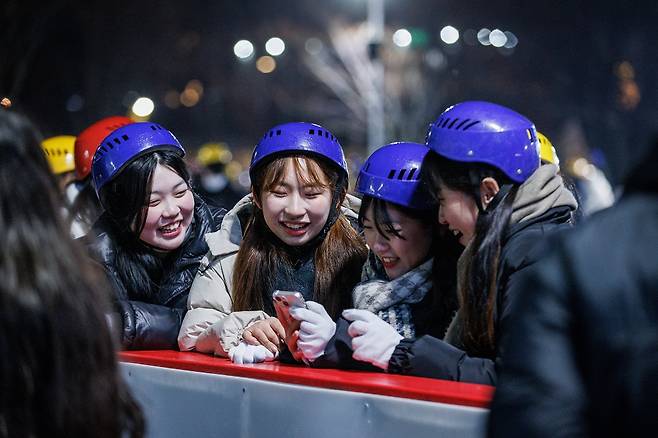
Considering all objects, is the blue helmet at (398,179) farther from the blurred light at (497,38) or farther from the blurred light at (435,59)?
the blurred light at (435,59)

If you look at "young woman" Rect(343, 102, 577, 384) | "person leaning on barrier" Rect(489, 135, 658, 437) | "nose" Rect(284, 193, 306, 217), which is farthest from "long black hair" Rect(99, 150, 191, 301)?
"person leaning on barrier" Rect(489, 135, 658, 437)

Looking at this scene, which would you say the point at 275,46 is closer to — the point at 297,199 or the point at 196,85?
the point at 196,85

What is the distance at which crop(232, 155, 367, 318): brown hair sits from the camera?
16.3ft

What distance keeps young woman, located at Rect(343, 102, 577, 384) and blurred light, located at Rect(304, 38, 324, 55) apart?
144 ft

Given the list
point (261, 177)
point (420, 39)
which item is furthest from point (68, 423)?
point (420, 39)

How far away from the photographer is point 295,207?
16.0ft

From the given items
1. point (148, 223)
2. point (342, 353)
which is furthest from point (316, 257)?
point (342, 353)

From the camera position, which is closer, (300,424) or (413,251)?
(300,424)

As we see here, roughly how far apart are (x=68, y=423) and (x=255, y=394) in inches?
68.0

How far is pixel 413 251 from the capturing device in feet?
14.9

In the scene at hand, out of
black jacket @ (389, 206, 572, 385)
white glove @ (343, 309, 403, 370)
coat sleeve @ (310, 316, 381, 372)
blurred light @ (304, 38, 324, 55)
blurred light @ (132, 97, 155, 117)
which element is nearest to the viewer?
black jacket @ (389, 206, 572, 385)

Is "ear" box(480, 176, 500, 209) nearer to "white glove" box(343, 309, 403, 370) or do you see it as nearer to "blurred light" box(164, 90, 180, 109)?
"white glove" box(343, 309, 403, 370)

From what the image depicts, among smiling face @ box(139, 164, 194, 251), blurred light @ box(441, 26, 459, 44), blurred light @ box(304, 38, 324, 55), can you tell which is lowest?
smiling face @ box(139, 164, 194, 251)

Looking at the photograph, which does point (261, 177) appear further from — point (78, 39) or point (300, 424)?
point (78, 39)
